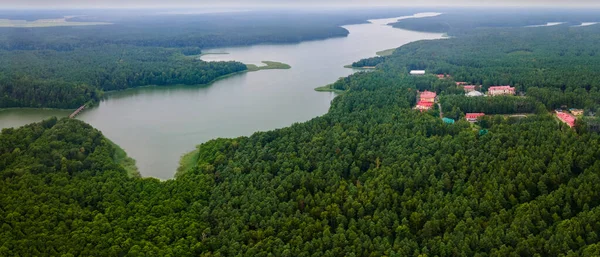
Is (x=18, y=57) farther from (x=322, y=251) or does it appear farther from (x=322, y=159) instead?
(x=322, y=251)

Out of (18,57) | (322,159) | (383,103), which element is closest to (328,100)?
(383,103)

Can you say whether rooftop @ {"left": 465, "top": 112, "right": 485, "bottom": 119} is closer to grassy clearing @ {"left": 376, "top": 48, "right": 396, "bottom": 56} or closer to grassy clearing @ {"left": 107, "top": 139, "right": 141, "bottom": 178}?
grassy clearing @ {"left": 107, "top": 139, "right": 141, "bottom": 178}

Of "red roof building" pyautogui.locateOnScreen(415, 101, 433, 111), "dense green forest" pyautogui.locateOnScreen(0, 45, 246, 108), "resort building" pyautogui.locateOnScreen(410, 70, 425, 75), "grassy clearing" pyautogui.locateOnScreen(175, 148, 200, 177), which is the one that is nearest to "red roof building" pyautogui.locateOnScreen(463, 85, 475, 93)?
"red roof building" pyautogui.locateOnScreen(415, 101, 433, 111)

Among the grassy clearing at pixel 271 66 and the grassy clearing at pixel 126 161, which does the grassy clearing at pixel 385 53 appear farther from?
the grassy clearing at pixel 126 161

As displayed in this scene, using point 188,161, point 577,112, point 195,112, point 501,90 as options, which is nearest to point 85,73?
point 195,112

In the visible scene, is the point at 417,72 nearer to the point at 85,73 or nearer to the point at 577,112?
the point at 577,112
